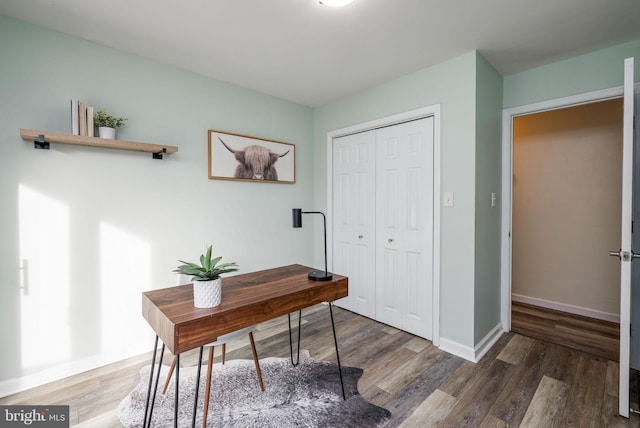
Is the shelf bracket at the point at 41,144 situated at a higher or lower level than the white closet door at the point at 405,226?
higher

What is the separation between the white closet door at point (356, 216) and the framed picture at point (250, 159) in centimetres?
60

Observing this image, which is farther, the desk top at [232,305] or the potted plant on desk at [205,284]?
the potted plant on desk at [205,284]

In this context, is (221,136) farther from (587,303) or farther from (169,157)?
(587,303)

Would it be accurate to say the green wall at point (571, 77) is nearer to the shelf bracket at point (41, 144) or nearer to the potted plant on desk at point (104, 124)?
the potted plant on desk at point (104, 124)

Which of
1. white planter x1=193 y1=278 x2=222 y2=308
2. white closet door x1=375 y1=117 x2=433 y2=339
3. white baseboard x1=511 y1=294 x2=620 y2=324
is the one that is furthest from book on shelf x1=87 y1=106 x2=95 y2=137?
white baseboard x1=511 y1=294 x2=620 y2=324

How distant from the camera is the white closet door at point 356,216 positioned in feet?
10.5

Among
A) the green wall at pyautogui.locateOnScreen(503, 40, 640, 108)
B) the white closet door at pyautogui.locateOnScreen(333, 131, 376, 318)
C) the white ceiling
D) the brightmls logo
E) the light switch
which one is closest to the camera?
the brightmls logo

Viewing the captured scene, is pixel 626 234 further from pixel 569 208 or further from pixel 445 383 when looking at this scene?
pixel 569 208

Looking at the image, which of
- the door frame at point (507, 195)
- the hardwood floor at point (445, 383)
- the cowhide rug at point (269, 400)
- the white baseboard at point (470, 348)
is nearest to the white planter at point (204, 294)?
the cowhide rug at point (269, 400)

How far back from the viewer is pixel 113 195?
2322 mm

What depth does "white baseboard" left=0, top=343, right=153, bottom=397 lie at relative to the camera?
1954 mm

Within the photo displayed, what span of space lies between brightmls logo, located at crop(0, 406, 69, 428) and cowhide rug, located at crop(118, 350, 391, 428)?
0.31 metres

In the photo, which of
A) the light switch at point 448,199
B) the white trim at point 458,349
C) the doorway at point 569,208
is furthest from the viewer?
the doorway at point 569,208

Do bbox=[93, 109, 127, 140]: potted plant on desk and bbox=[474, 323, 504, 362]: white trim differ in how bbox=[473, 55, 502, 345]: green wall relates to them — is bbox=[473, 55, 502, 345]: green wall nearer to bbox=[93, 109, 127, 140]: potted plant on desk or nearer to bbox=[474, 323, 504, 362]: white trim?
bbox=[474, 323, 504, 362]: white trim
